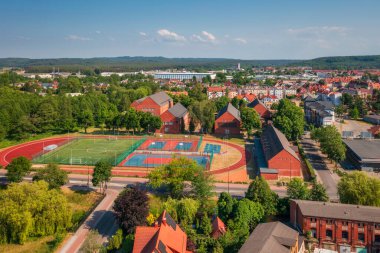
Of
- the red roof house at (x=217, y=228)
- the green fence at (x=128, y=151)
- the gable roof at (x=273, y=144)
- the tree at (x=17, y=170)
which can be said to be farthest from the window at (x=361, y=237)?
the tree at (x=17, y=170)

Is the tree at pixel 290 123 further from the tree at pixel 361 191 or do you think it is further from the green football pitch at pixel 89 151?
the tree at pixel 361 191

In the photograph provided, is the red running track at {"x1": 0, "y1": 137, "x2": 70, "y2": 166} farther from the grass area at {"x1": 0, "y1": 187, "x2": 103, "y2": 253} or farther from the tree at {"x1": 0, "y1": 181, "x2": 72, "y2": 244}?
the tree at {"x1": 0, "y1": 181, "x2": 72, "y2": 244}

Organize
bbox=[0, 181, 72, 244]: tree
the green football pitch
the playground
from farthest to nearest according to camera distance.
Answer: the green football pitch → the playground → bbox=[0, 181, 72, 244]: tree

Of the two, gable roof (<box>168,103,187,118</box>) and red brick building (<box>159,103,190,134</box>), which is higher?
gable roof (<box>168,103,187,118</box>)

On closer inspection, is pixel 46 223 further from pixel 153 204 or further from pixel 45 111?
pixel 45 111

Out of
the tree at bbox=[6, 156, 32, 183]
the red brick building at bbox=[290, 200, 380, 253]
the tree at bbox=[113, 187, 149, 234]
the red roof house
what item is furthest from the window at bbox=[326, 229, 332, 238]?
the tree at bbox=[6, 156, 32, 183]

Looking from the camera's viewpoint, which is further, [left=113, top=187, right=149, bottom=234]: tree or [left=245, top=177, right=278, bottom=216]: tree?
[left=245, top=177, right=278, bottom=216]: tree
